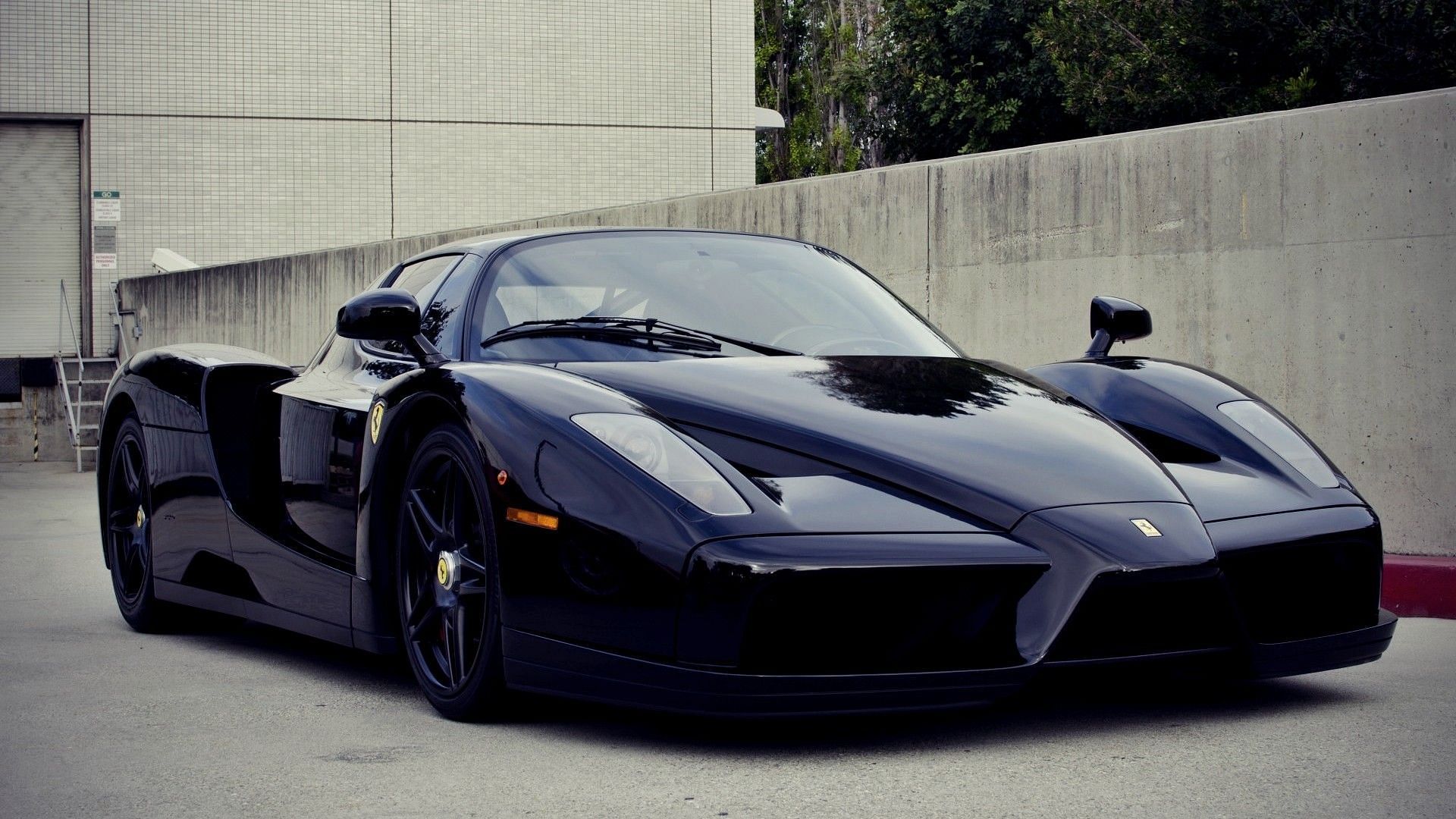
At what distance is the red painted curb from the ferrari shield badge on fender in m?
3.54

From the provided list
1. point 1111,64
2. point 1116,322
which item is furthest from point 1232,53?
point 1116,322

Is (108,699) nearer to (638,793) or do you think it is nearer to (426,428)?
(426,428)

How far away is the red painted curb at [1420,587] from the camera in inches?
239

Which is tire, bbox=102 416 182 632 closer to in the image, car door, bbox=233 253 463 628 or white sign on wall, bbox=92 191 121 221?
car door, bbox=233 253 463 628

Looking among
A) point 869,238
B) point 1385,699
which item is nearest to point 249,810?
point 1385,699

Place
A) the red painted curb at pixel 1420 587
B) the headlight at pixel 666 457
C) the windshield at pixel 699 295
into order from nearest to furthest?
the headlight at pixel 666 457, the windshield at pixel 699 295, the red painted curb at pixel 1420 587

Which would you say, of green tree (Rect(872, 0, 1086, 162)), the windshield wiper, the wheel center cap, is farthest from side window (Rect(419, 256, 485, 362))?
green tree (Rect(872, 0, 1086, 162))

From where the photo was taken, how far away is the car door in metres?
4.64

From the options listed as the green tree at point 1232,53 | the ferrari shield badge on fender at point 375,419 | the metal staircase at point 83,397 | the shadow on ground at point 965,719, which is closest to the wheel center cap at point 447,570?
the shadow on ground at point 965,719

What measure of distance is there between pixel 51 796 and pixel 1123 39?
820 inches

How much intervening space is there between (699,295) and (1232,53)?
17.1 meters

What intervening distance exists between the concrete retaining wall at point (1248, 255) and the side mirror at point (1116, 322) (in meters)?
1.76

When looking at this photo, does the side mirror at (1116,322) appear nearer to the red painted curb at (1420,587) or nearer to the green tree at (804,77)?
the red painted curb at (1420,587)

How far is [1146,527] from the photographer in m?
3.66
